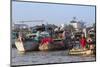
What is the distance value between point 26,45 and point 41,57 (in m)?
0.24

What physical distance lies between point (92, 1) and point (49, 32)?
0.75 m

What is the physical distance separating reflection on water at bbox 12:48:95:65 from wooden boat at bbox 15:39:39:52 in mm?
48

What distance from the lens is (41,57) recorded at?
112 inches

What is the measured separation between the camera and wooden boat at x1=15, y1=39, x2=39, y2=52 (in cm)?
275

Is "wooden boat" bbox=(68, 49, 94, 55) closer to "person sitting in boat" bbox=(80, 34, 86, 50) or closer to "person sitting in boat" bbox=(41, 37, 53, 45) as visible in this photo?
"person sitting in boat" bbox=(80, 34, 86, 50)

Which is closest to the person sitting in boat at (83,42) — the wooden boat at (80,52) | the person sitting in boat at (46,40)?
the wooden boat at (80,52)

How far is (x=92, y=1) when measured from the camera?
3137mm

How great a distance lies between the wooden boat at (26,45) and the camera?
9.02ft

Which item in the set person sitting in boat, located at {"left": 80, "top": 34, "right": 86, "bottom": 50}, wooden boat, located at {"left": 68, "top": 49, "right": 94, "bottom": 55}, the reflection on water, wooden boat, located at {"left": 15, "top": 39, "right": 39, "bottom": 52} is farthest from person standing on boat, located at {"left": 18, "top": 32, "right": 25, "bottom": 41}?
person sitting in boat, located at {"left": 80, "top": 34, "right": 86, "bottom": 50}

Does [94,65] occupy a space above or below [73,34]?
below

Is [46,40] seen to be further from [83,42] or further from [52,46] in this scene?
[83,42]

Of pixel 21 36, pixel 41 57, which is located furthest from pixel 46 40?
pixel 21 36

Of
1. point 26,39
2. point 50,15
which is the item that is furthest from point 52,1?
point 26,39

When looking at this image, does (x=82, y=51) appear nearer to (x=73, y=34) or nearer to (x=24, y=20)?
(x=73, y=34)
